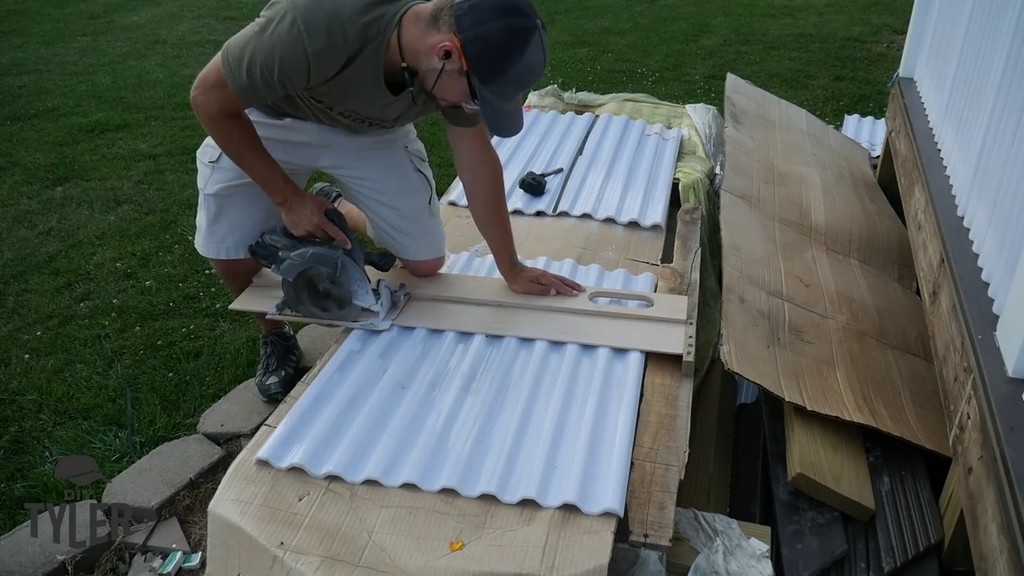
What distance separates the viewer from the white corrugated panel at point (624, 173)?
366 centimetres

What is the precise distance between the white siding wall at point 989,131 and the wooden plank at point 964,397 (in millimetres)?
91

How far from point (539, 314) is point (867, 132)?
3.66m

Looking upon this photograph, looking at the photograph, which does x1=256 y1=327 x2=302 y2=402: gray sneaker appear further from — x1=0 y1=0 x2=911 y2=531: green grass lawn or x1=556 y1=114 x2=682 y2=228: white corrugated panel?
x1=556 y1=114 x2=682 y2=228: white corrugated panel

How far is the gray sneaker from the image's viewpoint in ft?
10.0

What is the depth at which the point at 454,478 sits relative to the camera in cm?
201

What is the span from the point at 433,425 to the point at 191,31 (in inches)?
316

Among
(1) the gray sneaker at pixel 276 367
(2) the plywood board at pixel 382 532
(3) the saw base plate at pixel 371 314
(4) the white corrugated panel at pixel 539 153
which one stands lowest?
(1) the gray sneaker at pixel 276 367

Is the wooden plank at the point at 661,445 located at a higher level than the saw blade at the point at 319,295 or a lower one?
lower

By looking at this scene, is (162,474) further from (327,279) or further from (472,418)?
(472,418)

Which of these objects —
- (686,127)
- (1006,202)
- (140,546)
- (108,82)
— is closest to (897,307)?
(1006,202)

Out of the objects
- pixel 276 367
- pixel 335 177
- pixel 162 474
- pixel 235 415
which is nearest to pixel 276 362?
pixel 276 367

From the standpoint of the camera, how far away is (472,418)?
224 centimetres

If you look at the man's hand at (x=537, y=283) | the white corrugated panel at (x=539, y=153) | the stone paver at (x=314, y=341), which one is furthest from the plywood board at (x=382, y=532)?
the white corrugated panel at (x=539, y=153)

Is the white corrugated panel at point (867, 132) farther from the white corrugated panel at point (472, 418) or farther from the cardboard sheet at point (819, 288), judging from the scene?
the white corrugated panel at point (472, 418)
